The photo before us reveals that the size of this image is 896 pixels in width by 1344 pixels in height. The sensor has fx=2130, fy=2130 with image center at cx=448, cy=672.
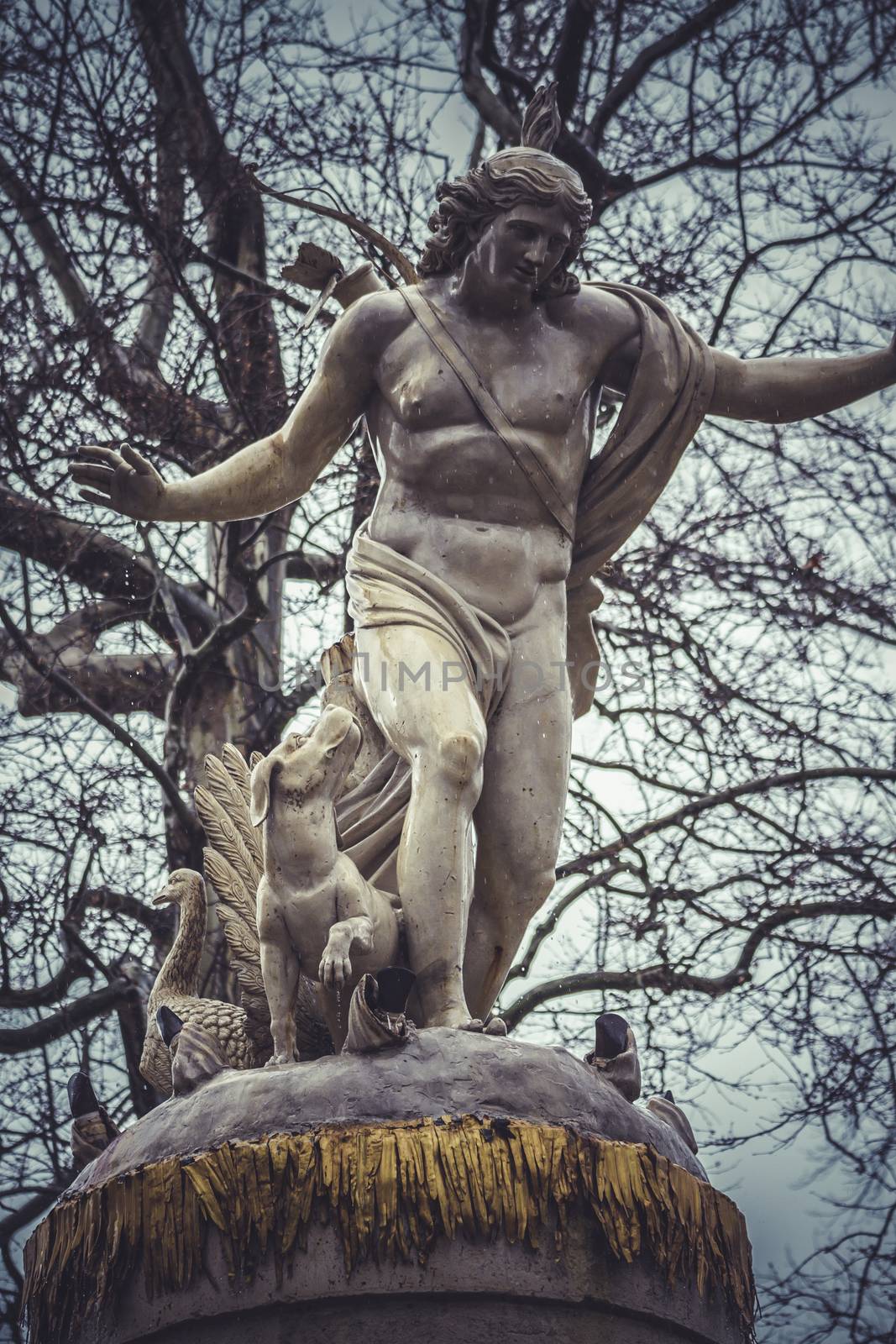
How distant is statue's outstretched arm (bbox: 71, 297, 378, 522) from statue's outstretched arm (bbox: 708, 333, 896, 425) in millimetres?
950

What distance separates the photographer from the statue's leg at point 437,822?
492cm

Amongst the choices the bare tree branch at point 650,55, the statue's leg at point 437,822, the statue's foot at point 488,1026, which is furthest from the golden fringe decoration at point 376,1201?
the bare tree branch at point 650,55

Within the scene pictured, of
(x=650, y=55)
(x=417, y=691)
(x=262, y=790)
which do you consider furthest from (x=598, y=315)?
(x=650, y=55)

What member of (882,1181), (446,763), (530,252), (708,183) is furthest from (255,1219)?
(708,183)

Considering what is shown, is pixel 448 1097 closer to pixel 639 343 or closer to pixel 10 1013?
pixel 639 343

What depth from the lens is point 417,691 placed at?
5.06 meters

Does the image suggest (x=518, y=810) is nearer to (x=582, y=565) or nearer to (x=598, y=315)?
(x=582, y=565)

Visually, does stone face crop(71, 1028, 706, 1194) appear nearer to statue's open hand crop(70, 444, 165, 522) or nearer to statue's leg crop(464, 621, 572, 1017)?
statue's leg crop(464, 621, 572, 1017)

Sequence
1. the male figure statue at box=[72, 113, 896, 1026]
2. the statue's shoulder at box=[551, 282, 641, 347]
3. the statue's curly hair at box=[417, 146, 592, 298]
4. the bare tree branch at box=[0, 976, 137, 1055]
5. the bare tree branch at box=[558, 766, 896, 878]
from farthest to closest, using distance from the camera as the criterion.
→ 1. the bare tree branch at box=[558, 766, 896, 878]
2. the bare tree branch at box=[0, 976, 137, 1055]
3. the statue's shoulder at box=[551, 282, 641, 347]
4. the statue's curly hair at box=[417, 146, 592, 298]
5. the male figure statue at box=[72, 113, 896, 1026]

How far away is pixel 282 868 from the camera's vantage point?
482 centimetres

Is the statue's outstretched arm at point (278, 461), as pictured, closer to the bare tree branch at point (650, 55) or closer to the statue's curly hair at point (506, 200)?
the statue's curly hair at point (506, 200)

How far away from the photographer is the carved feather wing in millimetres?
5156

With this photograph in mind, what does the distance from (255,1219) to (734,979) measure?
17.8 ft

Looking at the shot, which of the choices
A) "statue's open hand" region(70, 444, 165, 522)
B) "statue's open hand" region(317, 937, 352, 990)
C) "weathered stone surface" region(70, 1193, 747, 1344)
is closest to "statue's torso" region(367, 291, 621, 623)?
"statue's open hand" region(70, 444, 165, 522)
